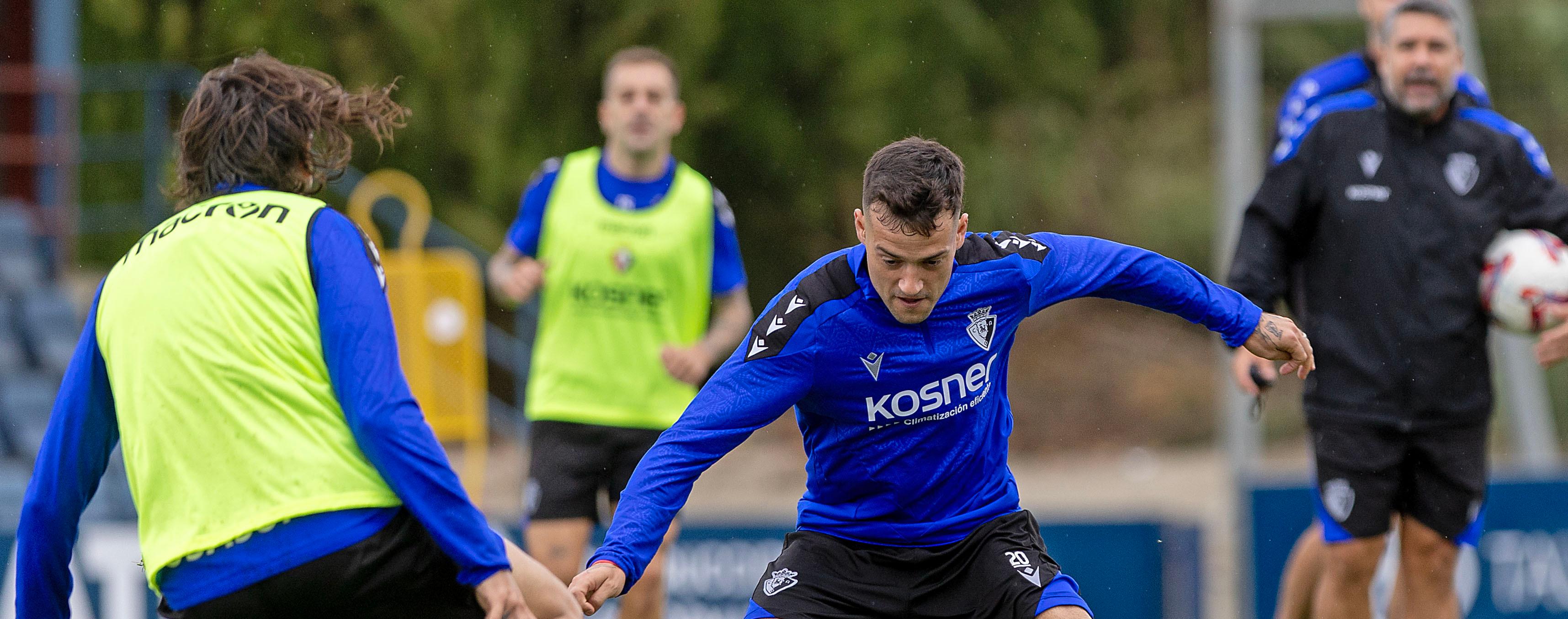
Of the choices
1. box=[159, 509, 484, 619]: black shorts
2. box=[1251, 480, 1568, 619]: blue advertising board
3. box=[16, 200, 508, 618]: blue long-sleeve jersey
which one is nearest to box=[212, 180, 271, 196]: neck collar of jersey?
box=[16, 200, 508, 618]: blue long-sleeve jersey

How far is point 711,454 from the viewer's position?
11.9 feet

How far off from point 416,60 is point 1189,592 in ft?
21.6

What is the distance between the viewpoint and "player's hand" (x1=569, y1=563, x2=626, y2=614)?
10.5 ft

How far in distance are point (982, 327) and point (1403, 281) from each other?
2.13m

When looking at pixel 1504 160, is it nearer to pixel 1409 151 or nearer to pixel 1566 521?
pixel 1409 151

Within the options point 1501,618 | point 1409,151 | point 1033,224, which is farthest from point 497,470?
point 1409,151

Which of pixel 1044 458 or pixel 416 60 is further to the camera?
pixel 1044 458

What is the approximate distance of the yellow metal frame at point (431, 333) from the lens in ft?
33.4

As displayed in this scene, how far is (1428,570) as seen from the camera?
5.37 m

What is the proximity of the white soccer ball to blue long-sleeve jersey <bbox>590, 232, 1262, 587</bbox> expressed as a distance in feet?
5.61

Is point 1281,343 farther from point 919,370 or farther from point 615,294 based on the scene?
point 615,294

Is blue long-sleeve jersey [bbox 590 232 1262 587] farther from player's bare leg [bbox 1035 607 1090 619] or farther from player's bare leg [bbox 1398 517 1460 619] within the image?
player's bare leg [bbox 1398 517 1460 619]

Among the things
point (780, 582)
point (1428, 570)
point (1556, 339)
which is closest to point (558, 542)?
point (780, 582)

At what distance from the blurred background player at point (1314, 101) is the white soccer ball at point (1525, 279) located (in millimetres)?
620
